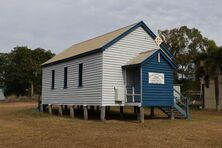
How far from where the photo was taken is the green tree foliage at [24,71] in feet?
275

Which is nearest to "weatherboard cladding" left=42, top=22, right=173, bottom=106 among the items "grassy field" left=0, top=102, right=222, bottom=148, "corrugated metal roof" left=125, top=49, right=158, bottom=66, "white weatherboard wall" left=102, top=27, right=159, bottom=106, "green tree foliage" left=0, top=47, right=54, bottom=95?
"white weatherboard wall" left=102, top=27, right=159, bottom=106

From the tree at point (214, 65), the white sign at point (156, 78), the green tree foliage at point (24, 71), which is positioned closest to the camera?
the white sign at point (156, 78)

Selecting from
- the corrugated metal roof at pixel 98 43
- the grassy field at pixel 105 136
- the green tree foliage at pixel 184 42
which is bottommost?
the grassy field at pixel 105 136

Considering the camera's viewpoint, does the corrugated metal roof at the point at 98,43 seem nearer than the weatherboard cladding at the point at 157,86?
No

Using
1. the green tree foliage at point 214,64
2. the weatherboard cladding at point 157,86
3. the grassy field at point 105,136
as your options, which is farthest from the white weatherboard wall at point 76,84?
the green tree foliage at point 214,64

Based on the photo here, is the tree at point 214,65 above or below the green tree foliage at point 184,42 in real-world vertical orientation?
below

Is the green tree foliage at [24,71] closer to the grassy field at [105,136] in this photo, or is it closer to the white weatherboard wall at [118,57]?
the white weatherboard wall at [118,57]

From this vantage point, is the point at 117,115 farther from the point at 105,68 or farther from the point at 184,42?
the point at 184,42

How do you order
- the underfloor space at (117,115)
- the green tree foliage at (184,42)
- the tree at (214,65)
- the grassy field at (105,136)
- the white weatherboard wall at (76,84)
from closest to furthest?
the grassy field at (105,136) < the white weatherboard wall at (76,84) < the underfloor space at (117,115) < the tree at (214,65) < the green tree foliage at (184,42)

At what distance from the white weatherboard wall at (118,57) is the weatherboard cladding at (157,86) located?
1738mm

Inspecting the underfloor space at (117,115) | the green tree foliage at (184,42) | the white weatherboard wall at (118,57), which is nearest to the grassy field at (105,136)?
the white weatherboard wall at (118,57)

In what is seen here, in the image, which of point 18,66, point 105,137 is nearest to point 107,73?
point 105,137

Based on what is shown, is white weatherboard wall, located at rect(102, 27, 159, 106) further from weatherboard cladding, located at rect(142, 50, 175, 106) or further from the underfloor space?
the underfloor space

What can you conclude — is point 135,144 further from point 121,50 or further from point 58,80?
point 58,80
